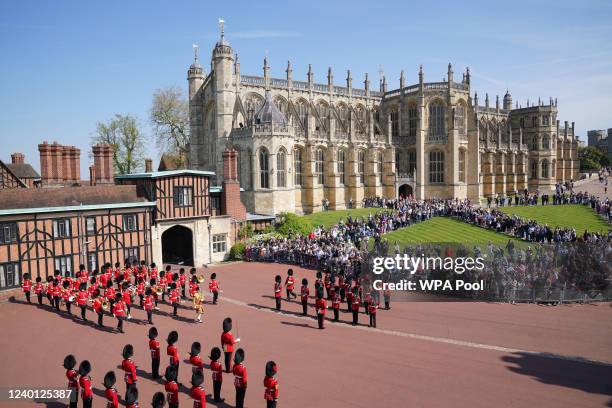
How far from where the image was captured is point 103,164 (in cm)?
2878

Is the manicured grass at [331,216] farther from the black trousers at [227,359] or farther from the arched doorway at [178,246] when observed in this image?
the black trousers at [227,359]

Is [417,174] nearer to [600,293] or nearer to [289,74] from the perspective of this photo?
[289,74]

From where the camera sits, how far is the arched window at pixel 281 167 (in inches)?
1578

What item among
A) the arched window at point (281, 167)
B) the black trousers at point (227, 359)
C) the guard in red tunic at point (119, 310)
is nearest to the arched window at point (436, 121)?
the arched window at point (281, 167)

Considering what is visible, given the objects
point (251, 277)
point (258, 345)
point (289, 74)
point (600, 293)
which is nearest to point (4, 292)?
point (251, 277)

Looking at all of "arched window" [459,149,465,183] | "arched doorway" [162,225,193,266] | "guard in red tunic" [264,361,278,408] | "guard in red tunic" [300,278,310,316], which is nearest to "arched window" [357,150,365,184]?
"arched window" [459,149,465,183]

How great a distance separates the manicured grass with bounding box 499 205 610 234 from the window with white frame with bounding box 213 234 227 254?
24.0m

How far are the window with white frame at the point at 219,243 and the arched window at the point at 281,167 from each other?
11497 millimetres

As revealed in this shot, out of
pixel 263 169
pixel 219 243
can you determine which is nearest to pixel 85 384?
pixel 219 243

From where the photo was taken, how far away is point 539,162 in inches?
2539

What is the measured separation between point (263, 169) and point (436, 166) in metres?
22.2

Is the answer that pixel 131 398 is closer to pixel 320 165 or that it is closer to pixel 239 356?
pixel 239 356

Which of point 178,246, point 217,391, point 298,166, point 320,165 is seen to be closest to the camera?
point 217,391

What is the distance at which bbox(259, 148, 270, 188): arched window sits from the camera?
39812 millimetres
